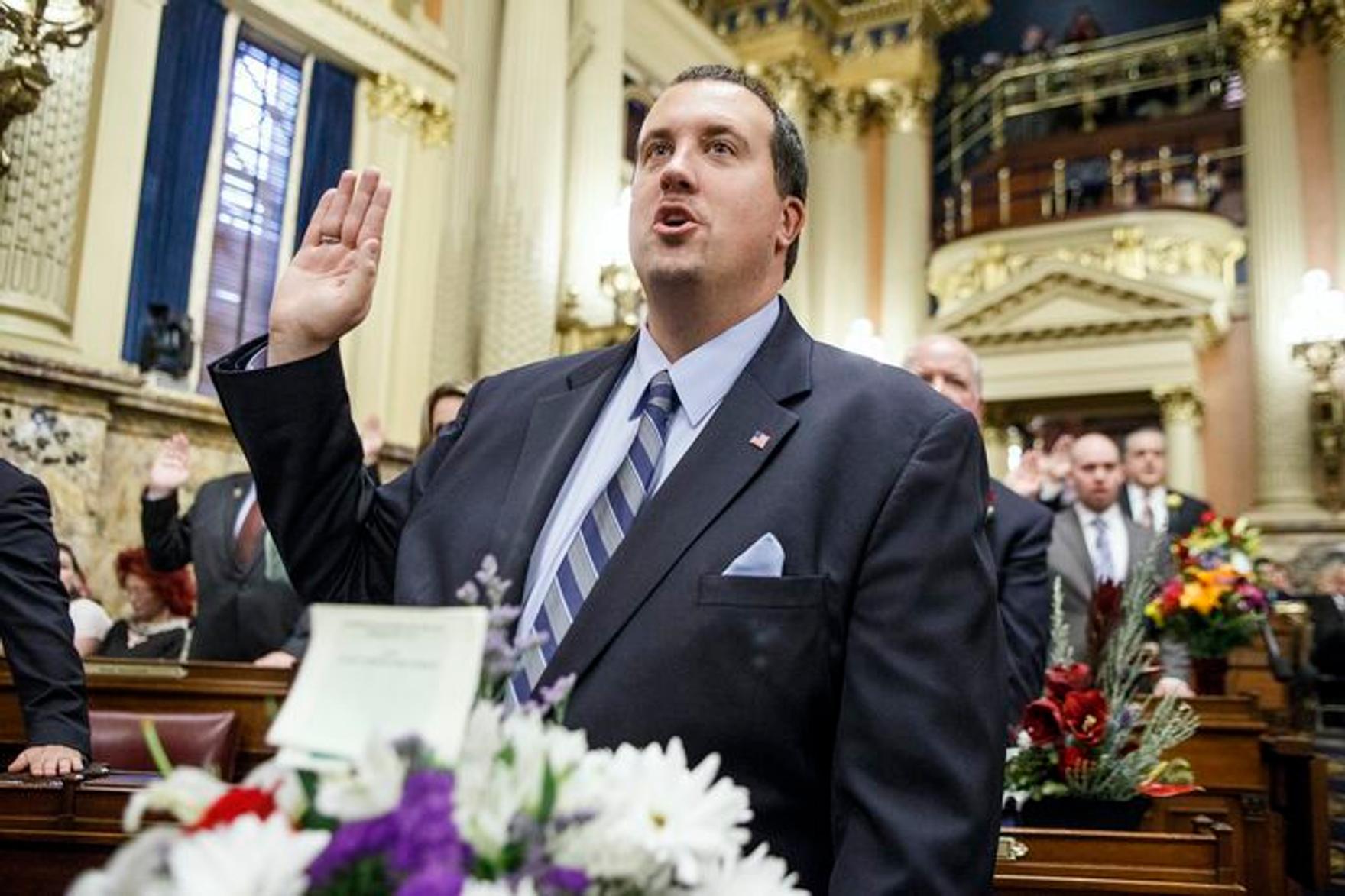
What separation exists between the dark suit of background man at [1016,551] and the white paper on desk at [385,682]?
→ 7.91 ft

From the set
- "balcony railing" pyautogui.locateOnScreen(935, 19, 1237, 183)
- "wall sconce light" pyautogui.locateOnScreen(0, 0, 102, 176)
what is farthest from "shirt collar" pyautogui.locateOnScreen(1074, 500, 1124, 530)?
"balcony railing" pyautogui.locateOnScreen(935, 19, 1237, 183)

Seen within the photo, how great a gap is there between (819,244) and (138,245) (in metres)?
7.86

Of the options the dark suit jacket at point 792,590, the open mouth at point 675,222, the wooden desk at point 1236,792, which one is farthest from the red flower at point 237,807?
the wooden desk at point 1236,792

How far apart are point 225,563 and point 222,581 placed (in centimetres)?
8

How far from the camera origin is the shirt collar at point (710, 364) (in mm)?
1373

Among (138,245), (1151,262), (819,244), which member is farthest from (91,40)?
(1151,262)

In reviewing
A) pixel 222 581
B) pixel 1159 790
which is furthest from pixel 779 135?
pixel 222 581

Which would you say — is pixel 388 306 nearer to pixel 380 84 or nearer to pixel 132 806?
pixel 380 84

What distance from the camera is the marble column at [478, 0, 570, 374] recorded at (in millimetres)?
7941

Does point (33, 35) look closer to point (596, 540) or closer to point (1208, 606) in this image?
point (596, 540)

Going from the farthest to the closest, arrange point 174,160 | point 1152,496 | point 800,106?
1. point 800,106
2. point 174,160
3. point 1152,496

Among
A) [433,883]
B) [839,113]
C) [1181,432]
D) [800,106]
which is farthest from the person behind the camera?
[839,113]

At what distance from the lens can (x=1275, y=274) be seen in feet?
36.3

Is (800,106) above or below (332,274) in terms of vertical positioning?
above
